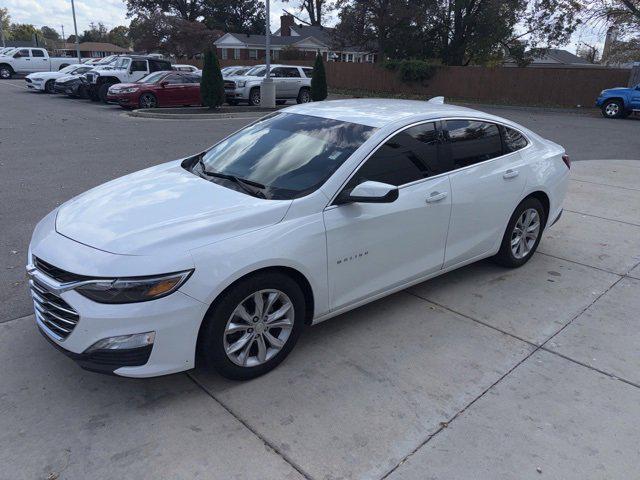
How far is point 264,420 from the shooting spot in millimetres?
2898

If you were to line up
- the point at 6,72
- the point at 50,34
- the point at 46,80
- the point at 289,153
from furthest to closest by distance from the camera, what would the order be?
the point at 50,34 → the point at 6,72 → the point at 46,80 → the point at 289,153

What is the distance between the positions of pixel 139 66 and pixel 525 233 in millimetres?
20287

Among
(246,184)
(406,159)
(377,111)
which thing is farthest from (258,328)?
(377,111)

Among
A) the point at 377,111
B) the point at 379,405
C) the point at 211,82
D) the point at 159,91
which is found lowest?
the point at 379,405

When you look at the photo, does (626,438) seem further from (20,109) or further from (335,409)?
(20,109)

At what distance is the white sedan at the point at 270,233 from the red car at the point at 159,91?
1539 cm

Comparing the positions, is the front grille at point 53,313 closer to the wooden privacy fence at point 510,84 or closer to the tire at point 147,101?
the tire at point 147,101

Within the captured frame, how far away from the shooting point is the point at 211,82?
17.7 metres

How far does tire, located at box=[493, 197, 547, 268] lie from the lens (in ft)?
15.7

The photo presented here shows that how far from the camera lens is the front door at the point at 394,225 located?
3434 millimetres

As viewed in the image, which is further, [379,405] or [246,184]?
[246,184]

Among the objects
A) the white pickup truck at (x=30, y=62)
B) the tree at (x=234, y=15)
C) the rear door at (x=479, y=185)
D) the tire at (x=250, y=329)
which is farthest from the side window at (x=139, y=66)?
the tree at (x=234, y=15)

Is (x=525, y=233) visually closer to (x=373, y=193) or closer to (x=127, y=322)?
(x=373, y=193)

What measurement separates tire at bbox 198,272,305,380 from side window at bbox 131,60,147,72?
20.9 m
